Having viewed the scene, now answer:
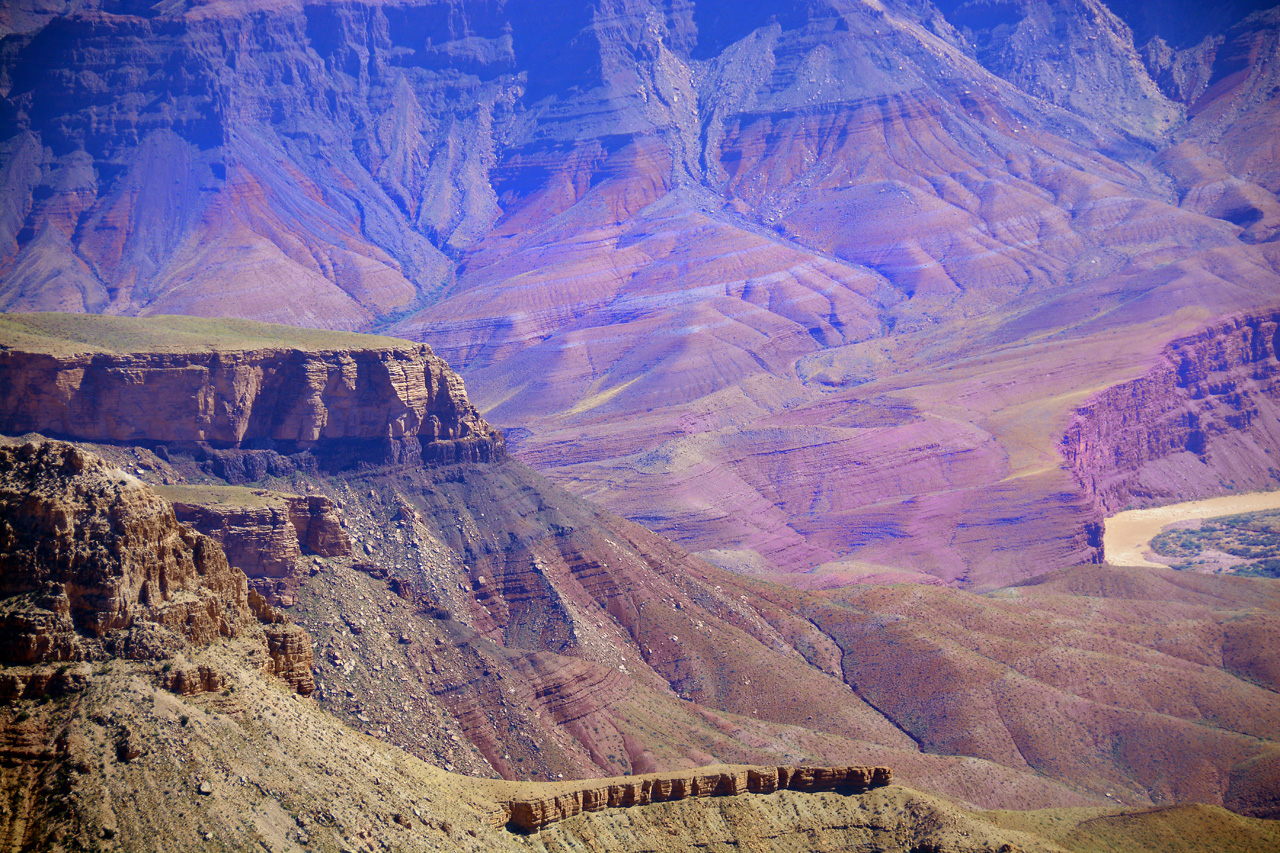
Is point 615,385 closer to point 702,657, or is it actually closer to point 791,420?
point 791,420

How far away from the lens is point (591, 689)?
69.8 meters

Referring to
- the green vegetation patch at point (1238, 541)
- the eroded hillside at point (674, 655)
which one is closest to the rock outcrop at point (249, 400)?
the eroded hillside at point (674, 655)

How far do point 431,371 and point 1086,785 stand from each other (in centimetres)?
4557

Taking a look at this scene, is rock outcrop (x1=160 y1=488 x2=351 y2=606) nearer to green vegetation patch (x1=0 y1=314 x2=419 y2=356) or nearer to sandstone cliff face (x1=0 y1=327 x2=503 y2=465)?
sandstone cliff face (x1=0 y1=327 x2=503 y2=465)

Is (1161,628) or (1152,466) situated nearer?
(1161,628)

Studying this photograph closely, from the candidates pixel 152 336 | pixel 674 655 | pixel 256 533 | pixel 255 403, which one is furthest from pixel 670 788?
pixel 152 336

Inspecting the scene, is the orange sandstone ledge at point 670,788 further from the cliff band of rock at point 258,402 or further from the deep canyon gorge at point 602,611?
the cliff band of rock at point 258,402

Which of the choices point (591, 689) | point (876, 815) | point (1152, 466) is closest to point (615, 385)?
point (1152, 466)

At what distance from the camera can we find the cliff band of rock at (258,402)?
239ft

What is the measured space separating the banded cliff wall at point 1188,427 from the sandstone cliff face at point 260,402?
77.9 meters

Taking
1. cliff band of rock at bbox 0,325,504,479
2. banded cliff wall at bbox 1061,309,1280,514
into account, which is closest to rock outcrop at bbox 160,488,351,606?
cliff band of rock at bbox 0,325,504,479

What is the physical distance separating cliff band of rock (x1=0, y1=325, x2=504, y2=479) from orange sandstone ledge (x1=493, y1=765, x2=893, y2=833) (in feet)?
134

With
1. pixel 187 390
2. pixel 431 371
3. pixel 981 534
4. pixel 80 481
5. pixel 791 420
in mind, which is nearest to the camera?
pixel 80 481

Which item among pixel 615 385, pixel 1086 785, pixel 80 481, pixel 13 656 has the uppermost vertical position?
pixel 615 385
